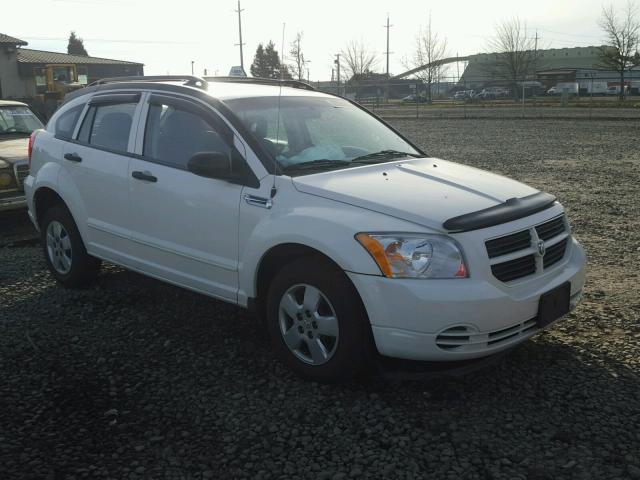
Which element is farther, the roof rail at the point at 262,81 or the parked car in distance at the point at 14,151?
the parked car in distance at the point at 14,151

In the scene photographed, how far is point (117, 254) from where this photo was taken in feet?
16.6

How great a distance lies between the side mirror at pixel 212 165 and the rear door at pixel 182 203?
4.1 inches

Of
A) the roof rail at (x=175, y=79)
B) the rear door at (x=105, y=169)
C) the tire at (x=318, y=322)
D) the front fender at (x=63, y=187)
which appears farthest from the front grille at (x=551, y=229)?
the front fender at (x=63, y=187)

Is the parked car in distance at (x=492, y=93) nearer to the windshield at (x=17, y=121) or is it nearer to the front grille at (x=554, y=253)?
the windshield at (x=17, y=121)

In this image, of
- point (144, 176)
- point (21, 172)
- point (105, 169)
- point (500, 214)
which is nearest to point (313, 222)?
point (500, 214)

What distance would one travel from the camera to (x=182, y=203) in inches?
173

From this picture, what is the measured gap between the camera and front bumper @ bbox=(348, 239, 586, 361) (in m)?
3.32

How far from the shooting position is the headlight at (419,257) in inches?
133

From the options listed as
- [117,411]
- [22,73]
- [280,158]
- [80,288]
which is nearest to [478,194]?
[280,158]

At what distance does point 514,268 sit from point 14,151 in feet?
23.8

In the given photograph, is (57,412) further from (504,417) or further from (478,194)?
(478,194)

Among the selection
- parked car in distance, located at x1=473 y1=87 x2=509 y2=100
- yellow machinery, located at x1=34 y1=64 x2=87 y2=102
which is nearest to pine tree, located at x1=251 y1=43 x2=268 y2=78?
parked car in distance, located at x1=473 y1=87 x2=509 y2=100

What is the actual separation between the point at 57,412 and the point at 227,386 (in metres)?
0.95

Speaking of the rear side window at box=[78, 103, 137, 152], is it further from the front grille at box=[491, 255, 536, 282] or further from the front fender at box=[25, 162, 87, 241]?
the front grille at box=[491, 255, 536, 282]
